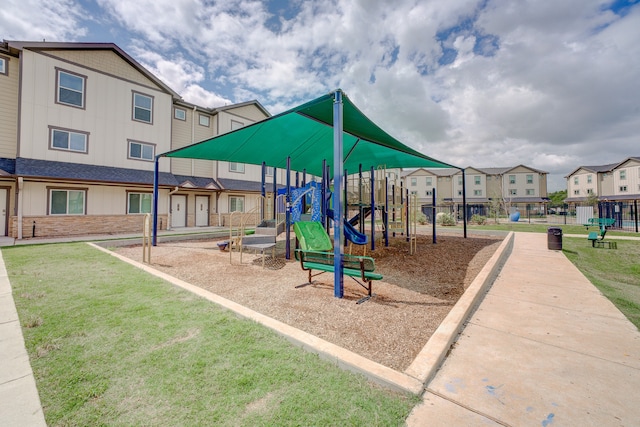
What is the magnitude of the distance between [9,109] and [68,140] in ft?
8.08

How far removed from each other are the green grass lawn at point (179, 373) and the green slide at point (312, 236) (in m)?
2.62

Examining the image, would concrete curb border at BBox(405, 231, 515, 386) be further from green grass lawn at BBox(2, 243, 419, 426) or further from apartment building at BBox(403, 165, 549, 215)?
apartment building at BBox(403, 165, 549, 215)

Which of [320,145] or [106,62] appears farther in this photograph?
[106,62]

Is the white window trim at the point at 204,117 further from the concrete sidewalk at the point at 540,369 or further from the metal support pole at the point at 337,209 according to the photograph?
the concrete sidewalk at the point at 540,369

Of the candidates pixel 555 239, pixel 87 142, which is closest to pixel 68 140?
pixel 87 142

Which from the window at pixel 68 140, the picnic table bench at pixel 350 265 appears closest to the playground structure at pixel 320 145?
the picnic table bench at pixel 350 265

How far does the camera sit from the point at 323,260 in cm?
521

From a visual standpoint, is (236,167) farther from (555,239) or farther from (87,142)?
(555,239)

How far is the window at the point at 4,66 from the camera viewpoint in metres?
12.8

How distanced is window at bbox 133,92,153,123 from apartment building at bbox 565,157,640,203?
54.5 m

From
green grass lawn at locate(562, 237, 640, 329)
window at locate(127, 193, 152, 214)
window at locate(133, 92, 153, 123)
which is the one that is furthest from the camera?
window at locate(133, 92, 153, 123)

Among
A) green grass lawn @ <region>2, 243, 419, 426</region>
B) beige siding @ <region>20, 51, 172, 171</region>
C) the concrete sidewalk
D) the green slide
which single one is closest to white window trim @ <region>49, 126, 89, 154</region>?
beige siding @ <region>20, 51, 172, 171</region>

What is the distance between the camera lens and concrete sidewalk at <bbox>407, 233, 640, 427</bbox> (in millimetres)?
2061

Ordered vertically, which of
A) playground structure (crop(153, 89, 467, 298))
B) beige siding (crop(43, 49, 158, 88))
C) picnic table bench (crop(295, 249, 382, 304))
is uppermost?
beige siding (crop(43, 49, 158, 88))
